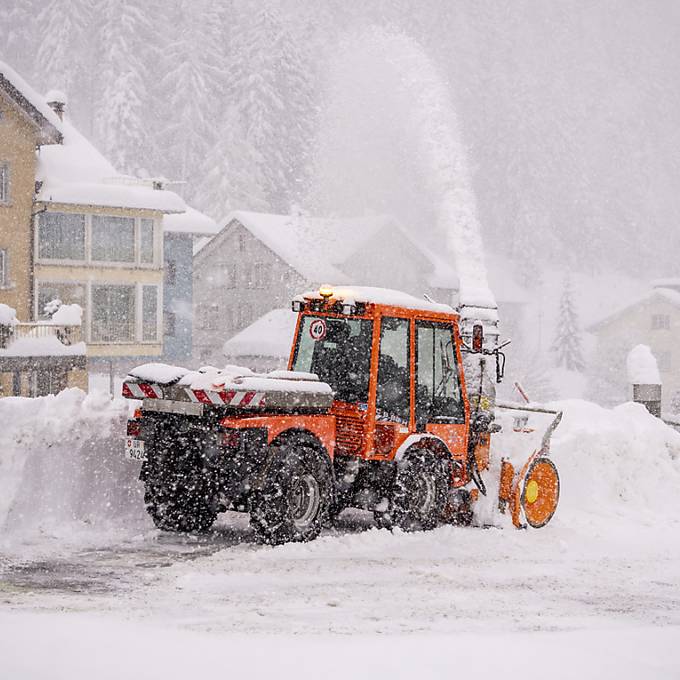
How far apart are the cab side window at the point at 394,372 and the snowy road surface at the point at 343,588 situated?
121cm

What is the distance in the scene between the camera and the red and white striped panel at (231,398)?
9.80 metres

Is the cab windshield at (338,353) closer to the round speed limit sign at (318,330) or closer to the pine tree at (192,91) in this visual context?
the round speed limit sign at (318,330)

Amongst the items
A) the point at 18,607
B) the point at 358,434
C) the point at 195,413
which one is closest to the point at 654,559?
the point at 358,434

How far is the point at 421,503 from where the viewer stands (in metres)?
11.3

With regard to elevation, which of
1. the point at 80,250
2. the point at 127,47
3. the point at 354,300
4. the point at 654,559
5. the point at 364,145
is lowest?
the point at 654,559

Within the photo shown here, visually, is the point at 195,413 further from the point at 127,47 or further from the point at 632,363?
the point at 127,47

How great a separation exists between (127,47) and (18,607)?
249ft

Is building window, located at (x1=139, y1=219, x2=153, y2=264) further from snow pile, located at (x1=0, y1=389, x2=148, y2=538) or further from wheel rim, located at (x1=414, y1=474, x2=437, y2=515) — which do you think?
wheel rim, located at (x1=414, y1=474, x2=437, y2=515)

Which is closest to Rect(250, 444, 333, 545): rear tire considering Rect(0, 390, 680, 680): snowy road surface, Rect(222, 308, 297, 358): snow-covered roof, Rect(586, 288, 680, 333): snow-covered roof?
Rect(0, 390, 680, 680): snowy road surface

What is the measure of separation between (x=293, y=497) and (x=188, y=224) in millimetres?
37768

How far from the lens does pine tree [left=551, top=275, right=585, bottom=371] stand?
79188mm

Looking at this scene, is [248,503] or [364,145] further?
[364,145]

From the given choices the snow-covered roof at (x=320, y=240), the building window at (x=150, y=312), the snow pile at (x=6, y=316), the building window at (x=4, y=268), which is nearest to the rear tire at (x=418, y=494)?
the snow pile at (x=6, y=316)

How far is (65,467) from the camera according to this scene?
36.1 ft
